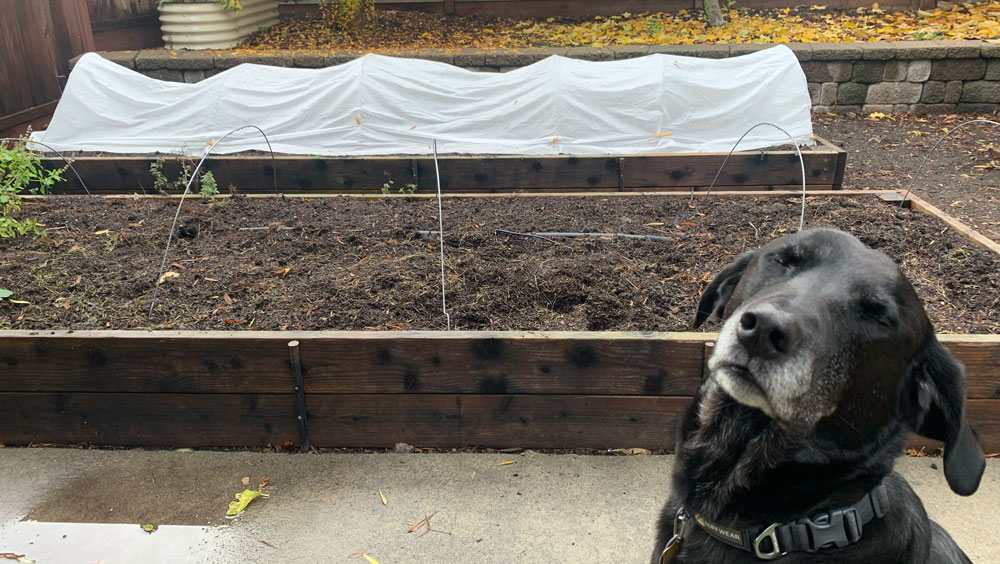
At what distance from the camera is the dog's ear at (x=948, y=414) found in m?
1.57

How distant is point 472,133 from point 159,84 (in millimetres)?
3363

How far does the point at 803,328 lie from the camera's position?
156 centimetres

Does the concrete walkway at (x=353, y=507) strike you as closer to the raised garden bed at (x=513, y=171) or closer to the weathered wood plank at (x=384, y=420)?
the weathered wood plank at (x=384, y=420)

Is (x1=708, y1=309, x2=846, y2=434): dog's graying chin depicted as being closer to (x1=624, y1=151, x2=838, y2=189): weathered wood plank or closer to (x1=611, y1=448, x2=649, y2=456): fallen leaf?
(x1=611, y1=448, x2=649, y2=456): fallen leaf

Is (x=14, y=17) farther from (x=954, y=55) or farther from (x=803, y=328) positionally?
(x=954, y=55)

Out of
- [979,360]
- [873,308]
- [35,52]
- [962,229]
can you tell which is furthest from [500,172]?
[35,52]

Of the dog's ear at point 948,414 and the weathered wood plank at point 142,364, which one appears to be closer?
the dog's ear at point 948,414

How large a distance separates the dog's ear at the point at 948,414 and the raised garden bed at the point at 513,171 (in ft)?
13.2

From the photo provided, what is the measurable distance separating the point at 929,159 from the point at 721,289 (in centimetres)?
664

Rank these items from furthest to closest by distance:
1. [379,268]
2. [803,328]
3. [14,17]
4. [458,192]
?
[14,17] < [458,192] < [379,268] < [803,328]

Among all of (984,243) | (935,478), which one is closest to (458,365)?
(935,478)

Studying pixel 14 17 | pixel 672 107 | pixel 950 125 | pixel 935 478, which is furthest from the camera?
pixel 950 125

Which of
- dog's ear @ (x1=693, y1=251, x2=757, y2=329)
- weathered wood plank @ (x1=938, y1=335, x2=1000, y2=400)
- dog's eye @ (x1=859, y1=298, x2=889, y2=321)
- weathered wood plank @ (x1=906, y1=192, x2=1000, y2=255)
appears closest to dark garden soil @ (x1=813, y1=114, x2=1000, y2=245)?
weathered wood plank @ (x1=906, y1=192, x2=1000, y2=255)

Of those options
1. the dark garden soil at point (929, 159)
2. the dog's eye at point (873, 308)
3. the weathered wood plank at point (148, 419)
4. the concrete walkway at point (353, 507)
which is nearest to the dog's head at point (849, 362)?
the dog's eye at point (873, 308)
